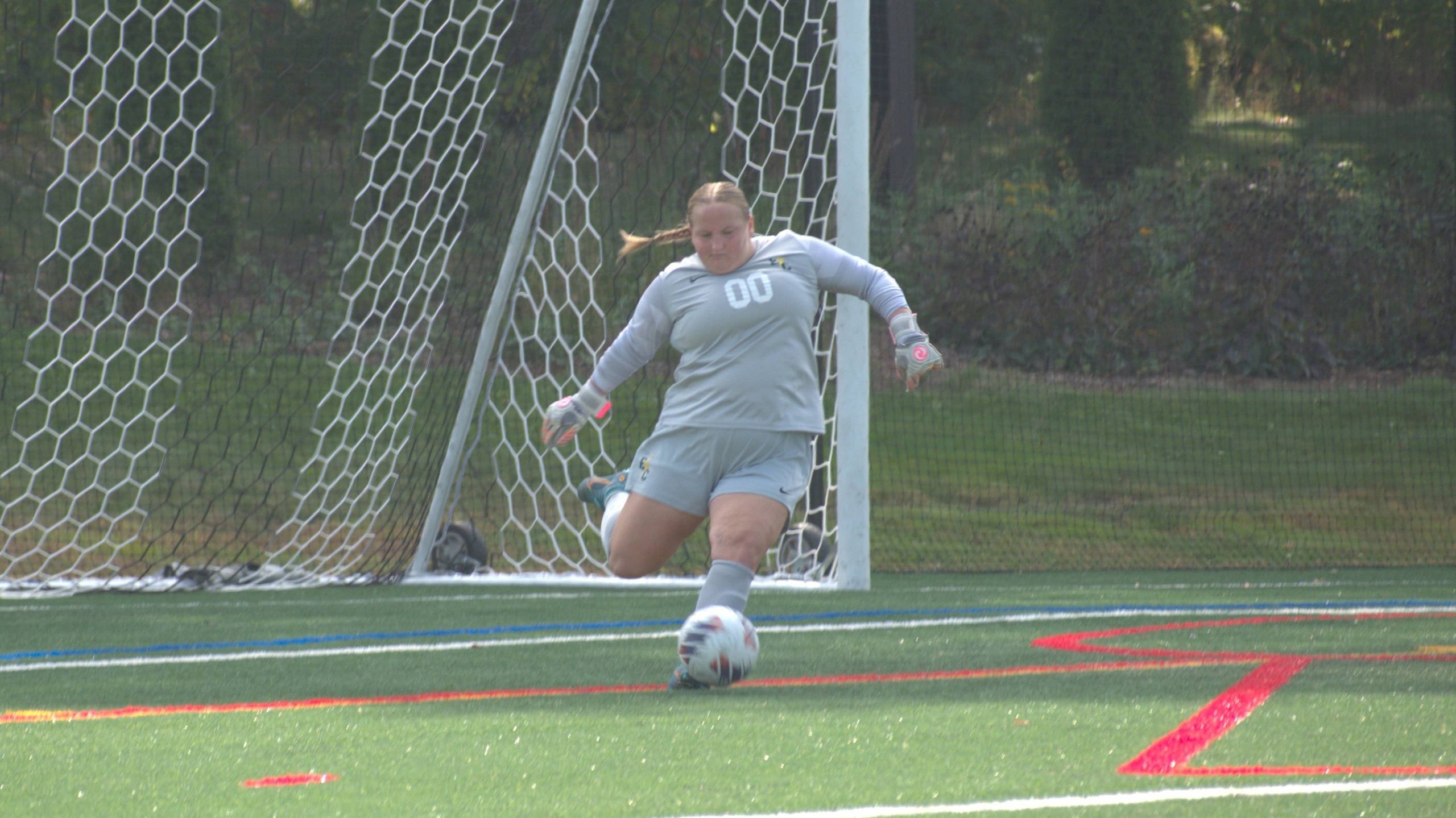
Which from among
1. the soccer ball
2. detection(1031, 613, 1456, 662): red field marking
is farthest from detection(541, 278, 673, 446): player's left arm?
detection(1031, 613, 1456, 662): red field marking

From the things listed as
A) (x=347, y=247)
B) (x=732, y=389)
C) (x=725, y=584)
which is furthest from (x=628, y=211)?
(x=725, y=584)

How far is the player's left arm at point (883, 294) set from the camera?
4.65 metres

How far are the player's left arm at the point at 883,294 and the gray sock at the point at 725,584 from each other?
73cm

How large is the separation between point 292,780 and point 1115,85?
14.2 metres

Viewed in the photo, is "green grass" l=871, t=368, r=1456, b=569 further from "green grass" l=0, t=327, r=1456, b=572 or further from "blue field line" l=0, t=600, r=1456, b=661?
"blue field line" l=0, t=600, r=1456, b=661

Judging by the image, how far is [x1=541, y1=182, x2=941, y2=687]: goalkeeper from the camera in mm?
4703

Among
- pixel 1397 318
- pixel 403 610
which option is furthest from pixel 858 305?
pixel 1397 318

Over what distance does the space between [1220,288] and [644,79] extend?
698 centimetres

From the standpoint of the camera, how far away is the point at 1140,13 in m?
16.0

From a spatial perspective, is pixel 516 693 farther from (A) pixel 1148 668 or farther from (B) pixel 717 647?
(A) pixel 1148 668

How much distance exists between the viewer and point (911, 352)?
15.3ft

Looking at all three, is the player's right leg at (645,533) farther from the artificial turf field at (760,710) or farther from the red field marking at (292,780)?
the red field marking at (292,780)

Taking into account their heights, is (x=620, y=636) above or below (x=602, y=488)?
below

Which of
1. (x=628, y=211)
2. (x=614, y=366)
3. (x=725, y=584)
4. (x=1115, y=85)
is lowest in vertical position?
(x=725, y=584)
